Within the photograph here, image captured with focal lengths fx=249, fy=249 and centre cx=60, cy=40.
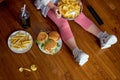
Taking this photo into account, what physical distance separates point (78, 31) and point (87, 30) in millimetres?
52

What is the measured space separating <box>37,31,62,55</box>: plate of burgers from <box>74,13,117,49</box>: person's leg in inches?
6.5

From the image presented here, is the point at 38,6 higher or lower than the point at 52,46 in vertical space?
higher

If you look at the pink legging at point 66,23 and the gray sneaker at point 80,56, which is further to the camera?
the pink legging at point 66,23

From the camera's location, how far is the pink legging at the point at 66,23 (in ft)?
4.49

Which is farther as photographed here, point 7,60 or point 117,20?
point 117,20

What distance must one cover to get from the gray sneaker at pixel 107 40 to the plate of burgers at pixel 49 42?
0.23m

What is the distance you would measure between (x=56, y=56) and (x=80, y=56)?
0.49 feet

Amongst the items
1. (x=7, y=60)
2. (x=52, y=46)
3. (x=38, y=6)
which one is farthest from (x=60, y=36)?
(x=7, y=60)

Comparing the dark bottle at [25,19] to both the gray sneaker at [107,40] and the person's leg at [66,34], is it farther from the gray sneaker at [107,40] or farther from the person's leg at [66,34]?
the gray sneaker at [107,40]

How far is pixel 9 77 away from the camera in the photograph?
128cm

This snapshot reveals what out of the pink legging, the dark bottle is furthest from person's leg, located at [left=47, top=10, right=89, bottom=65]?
the dark bottle

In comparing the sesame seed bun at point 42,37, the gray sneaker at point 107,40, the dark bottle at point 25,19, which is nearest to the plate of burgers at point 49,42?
the sesame seed bun at point 42,37

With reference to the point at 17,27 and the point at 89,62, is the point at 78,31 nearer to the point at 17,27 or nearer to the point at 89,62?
the point at 89,62

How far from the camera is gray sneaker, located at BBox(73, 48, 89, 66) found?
49.5 inches
